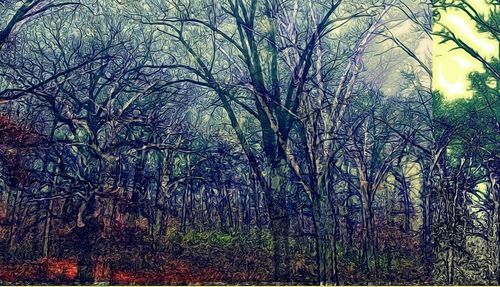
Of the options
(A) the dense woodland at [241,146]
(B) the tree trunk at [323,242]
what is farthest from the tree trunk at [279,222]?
(B) the tree trunk at [323,242]

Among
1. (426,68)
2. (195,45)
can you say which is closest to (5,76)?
(195,45)

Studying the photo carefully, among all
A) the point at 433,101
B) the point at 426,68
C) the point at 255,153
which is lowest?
the point at 255,153

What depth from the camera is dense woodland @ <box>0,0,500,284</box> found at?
4.71 m

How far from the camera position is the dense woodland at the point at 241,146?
4711 millimetres

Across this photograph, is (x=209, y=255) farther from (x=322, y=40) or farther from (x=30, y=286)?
(x=322, y=40)

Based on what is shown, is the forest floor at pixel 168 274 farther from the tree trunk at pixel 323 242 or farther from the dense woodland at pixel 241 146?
the tree trunk at pixel 323 242

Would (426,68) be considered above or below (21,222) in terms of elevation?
above

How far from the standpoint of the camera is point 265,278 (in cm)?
473

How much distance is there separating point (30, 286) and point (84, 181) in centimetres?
100

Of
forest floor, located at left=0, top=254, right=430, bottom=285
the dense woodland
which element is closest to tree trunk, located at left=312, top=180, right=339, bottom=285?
the dense woodland

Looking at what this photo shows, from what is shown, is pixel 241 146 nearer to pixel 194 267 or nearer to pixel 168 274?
pixel 194 267

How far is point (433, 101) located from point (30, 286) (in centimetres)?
388

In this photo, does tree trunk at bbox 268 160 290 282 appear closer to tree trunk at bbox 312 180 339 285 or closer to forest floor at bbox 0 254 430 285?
forest floor at bbox 0 254 430 285

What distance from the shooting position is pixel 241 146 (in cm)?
480
